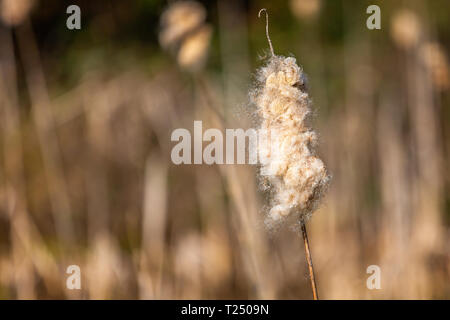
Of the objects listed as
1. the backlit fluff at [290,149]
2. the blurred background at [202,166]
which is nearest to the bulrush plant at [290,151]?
the backlit fluff at [290,149]

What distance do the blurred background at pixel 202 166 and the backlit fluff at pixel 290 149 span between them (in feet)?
2.31

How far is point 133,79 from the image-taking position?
10.2 ft

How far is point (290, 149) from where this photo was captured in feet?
3.06

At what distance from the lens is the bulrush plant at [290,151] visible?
3.05 ft

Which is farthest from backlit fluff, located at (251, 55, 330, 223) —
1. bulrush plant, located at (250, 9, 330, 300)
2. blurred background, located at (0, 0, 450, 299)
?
blurred background, located at (0, 0, 450, 299)

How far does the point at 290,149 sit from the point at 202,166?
1.94 m

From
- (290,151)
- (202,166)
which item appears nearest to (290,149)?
(290,151)

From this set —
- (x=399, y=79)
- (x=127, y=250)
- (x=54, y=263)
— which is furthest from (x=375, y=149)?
(x=54, y=263)

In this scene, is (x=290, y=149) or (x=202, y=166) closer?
(x=290, y=149)

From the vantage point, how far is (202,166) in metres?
2.86

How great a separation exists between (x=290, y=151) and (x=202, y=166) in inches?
76.4

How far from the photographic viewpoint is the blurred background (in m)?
2.10

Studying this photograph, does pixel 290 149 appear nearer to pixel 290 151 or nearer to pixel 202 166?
pixel 290 151

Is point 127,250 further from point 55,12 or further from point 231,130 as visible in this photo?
point 55,12
